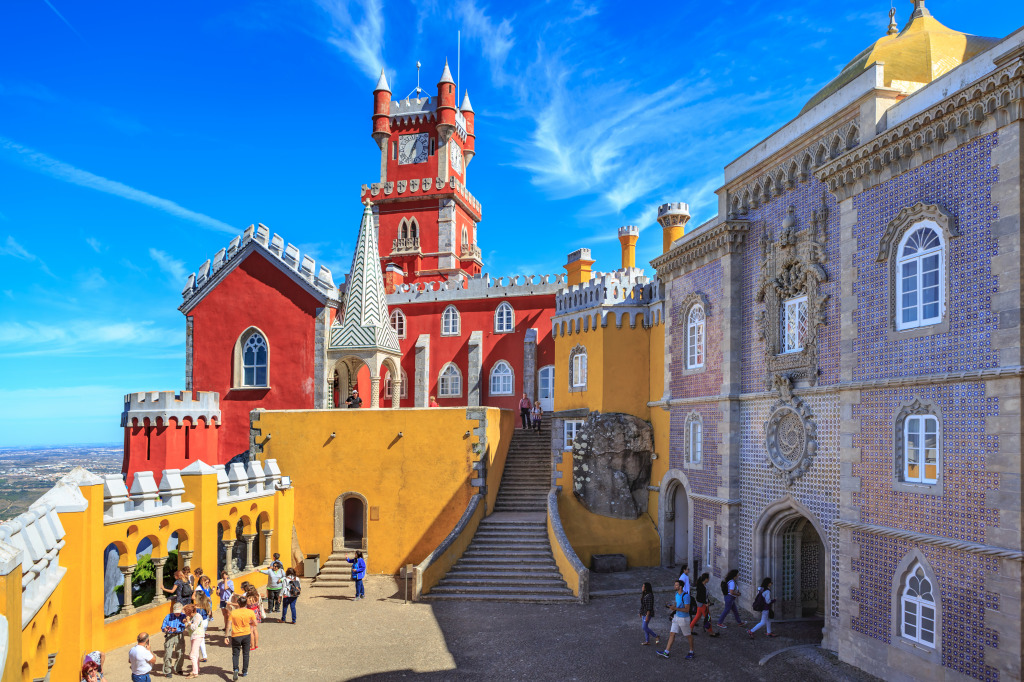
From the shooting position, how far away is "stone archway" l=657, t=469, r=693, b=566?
2098 cm

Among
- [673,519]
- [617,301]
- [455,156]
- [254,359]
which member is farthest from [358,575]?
[455,156]

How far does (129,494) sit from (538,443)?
→ 1441cm

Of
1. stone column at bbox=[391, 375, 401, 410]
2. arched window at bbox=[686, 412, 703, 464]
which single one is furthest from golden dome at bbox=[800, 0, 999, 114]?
stone column at bbox=[391, 375, 401, 410]

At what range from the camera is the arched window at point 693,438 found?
19.2 metres

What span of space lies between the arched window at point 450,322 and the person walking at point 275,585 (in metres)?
17.1

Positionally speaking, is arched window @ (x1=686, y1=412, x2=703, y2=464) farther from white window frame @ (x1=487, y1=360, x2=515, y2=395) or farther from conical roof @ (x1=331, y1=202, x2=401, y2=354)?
white window frame @ (x1=487, y1=360, x2=515, y2=395)

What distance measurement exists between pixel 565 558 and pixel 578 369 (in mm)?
7455

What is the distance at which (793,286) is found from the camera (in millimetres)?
15445

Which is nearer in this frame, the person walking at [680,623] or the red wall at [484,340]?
the person walking at [680,623]

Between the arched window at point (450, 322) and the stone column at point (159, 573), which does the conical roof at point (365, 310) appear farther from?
the stone column at point (159, 573)

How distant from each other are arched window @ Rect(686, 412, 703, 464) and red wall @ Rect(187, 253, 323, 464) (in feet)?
41.8

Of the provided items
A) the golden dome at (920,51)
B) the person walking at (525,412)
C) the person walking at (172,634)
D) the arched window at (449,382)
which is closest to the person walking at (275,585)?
the person walking at (172,634)

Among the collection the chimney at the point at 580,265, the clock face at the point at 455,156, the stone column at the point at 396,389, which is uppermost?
the clock face at the point at 455,156

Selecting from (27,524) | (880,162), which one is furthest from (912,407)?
(27,524)
